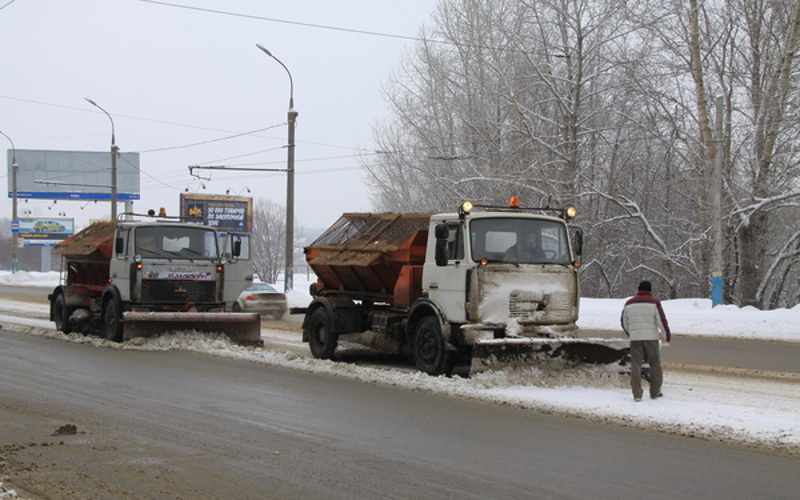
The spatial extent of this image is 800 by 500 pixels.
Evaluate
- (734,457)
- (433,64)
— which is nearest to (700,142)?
(433,64)

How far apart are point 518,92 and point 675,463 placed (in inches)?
1123

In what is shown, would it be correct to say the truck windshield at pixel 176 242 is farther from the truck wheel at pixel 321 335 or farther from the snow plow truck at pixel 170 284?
the truck wheel at pixel 321 335

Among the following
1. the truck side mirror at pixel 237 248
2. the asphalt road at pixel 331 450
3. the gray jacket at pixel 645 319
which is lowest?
the asphalt road at pixel 331 450

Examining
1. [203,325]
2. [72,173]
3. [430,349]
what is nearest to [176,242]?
[203,325]

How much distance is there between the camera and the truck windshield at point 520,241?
508 inches

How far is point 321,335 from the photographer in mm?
16031

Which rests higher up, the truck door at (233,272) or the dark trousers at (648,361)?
the truck door at (233,272)

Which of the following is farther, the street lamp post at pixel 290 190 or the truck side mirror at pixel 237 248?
the street lamp post at pixel 290 190

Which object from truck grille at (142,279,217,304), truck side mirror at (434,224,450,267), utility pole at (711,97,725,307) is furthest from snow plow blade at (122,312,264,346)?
utility pole at (711,97,725,307)

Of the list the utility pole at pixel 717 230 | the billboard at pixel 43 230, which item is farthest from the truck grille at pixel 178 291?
the billboard at pixel 43 230

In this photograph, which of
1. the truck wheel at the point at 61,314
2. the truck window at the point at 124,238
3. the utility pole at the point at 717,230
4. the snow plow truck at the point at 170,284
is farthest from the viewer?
the utility pole at the point at 717,230

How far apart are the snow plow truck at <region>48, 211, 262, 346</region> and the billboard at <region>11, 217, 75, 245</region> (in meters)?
78.5

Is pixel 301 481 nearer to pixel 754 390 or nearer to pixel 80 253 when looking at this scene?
pixel 754 390

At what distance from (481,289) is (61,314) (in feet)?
38.6
